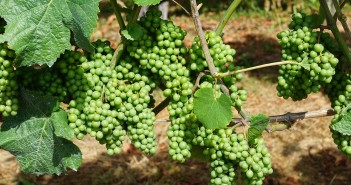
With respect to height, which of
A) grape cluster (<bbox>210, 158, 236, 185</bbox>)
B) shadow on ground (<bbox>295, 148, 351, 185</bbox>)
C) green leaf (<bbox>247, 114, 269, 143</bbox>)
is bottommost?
shadow on ground (<bbox>295, 148, 351, 185</bbox>)

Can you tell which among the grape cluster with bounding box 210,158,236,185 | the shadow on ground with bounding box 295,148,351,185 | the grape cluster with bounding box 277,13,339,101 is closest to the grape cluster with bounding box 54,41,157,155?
the grape cluster with bounding box 210,158,236,185

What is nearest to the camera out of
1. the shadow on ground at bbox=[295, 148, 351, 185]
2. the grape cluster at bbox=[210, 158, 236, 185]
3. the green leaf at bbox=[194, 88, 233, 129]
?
the green leaf at bbox=[194, 88, 233, 129]

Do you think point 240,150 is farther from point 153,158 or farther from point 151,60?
point 153,158

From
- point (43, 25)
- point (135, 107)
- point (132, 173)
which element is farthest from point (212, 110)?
point (132, 173)

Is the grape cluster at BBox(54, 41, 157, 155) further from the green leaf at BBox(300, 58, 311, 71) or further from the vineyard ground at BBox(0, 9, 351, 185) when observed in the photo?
the vineyard ground at BBox(0, 9, 351, 185)

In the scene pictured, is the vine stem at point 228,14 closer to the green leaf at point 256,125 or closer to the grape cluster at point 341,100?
the green leaf at point 256,125

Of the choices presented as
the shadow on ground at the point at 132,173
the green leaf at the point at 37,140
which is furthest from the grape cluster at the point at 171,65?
the shadow on ground at the point at 132,173
